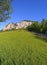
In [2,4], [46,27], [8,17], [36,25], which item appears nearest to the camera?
[2,4]

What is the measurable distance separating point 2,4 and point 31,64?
27242mm

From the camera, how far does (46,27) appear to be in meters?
81.0

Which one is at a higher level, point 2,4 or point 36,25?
A: point 2,4

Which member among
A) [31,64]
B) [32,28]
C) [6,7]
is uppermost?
[6,7]

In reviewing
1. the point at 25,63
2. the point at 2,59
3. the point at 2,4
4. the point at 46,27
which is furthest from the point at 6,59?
the point at 46,27

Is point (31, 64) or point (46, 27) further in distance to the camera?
point (46, 27)

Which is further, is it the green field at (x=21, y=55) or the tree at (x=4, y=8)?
the tree at (x=4, y=8)

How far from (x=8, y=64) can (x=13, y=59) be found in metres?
0.56

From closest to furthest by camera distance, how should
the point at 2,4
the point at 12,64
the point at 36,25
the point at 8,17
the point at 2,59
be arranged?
the point at 12,64, the point at 2,59, the point at 2,4, the point at 8,17, the point at 36,25

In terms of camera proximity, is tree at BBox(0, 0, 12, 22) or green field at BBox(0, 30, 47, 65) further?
tree at BBox(0, 0, 12, 22)

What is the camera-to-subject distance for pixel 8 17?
3938cm

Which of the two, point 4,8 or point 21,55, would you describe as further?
point 4,8

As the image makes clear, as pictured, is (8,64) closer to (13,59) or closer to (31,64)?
(13,59)

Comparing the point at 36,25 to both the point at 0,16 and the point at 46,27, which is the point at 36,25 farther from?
the point at 0,16
